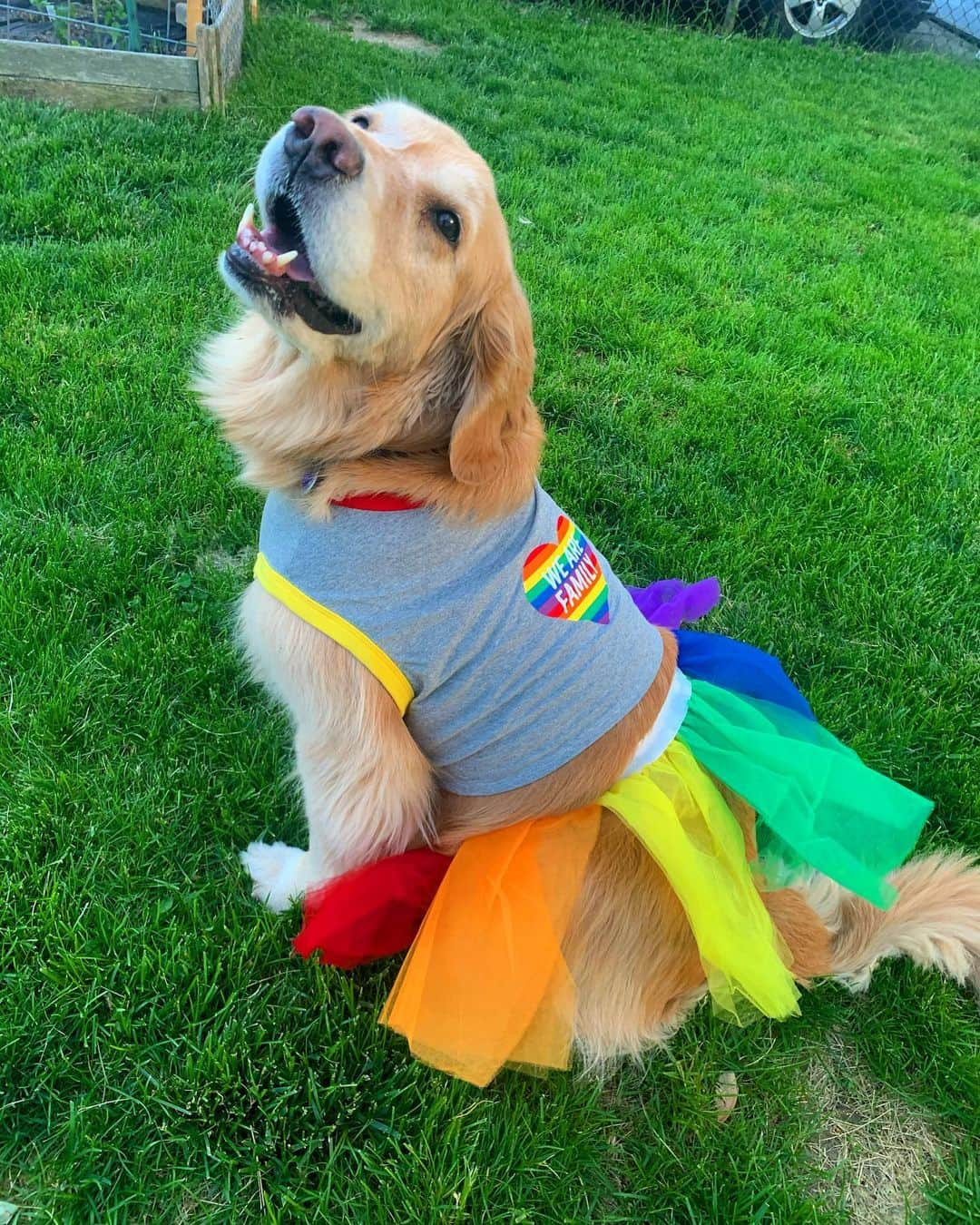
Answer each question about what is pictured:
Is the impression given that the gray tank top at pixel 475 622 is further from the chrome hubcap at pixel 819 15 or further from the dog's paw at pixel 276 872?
the chrome hubcap at pixel 819 15

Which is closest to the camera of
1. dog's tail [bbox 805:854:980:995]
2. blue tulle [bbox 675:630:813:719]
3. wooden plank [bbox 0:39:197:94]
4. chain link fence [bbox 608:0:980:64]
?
dog's tail [bbox 805:854:980:995]

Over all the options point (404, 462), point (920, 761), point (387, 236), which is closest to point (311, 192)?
point (387, 236)

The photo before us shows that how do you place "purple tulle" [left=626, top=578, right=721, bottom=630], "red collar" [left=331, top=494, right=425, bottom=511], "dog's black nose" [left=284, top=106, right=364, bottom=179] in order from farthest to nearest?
"purple tulle" [left=626, top=578, right=721, bottom=630] → "red collar" [left=331, top=494, right=425, bottom=511] → "dog's black nose" [left=284, top=106, right=364, bottom=179]

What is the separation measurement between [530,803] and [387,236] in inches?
50.3

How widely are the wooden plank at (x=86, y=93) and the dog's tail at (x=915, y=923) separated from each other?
5.88 meters

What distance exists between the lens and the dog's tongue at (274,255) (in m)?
1.74

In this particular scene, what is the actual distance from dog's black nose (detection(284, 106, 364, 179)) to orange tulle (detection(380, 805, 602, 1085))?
1466 mm

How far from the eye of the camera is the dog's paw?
2139mm

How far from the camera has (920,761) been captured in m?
2.78

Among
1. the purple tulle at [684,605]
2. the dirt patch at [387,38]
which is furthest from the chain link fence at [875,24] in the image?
the purple tulle at [684,605]

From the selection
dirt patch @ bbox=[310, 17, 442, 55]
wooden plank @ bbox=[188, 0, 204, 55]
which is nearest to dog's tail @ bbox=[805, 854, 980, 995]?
wooden plank @ bbox=[188, 0, 204, 55]

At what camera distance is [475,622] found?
178cm

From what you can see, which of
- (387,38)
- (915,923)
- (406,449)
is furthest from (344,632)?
(387,38)

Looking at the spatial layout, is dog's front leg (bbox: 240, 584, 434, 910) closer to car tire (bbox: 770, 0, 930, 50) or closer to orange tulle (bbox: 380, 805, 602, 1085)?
orange tulle (bbox: 380, 805, 602, 1085)
